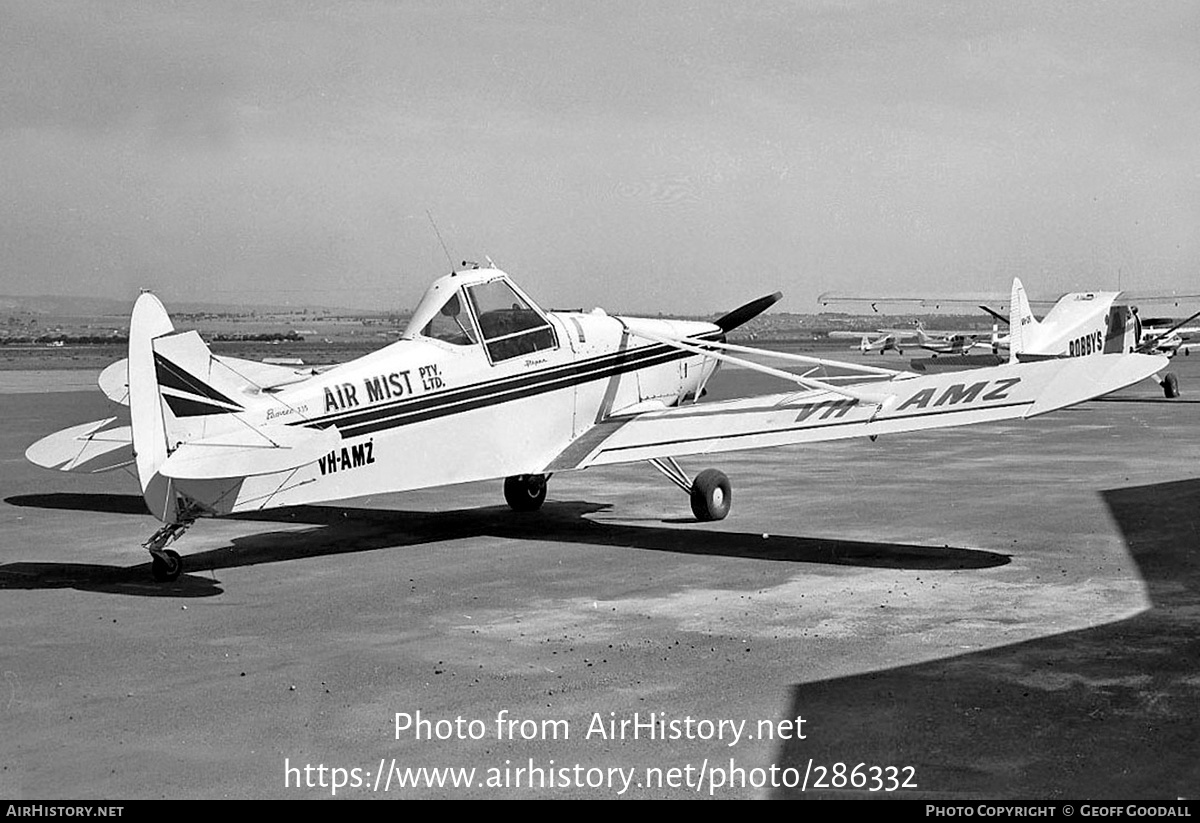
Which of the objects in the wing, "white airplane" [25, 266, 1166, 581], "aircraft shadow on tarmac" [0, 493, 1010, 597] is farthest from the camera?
the wing

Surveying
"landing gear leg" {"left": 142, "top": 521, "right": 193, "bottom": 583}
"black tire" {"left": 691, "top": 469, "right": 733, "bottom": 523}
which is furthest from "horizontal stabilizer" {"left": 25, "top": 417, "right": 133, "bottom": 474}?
"black tire" {"left": 691, "top": 469, "right": 733, "bottom": 523}

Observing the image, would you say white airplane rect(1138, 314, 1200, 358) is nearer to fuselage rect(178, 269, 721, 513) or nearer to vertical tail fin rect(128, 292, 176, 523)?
fuselage rect(178, 269, 721, 513)

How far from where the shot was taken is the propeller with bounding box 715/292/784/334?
15328mm

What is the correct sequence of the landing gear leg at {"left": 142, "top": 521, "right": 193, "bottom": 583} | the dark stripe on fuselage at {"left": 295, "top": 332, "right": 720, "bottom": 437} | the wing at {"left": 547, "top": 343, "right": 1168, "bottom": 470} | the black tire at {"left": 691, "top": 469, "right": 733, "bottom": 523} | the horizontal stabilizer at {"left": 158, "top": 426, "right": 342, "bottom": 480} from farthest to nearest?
the black tire at {"left": 691, "top": 469, "right": 733, "bottom": 523}, the wing at {"left": 547, "top": 343, "right": 1168, "bottom": 470}, the dark stripe on fuselage at {"left": 295, "top": 332, "right": 720, "bottom": 437}, the landing gear leg at {"left": 142, "top": 521, "right": 193, "bottom": 583}, the horizontal stabilizer at {"left": 158, "top": 426, "right": 342, "bottom": 480}

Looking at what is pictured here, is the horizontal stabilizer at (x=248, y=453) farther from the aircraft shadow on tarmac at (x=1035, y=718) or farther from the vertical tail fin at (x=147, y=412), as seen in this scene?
the aircraft shadow on tarmac at (x=1035, y=718)

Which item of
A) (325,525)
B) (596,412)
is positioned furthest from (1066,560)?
(325,525)

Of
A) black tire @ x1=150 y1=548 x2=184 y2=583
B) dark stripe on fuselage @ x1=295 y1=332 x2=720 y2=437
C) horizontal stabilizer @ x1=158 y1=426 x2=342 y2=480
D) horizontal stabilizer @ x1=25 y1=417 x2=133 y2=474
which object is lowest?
black tire @ x1=150 y1=548 x2=184 y2=583

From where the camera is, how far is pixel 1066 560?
10.2 metres

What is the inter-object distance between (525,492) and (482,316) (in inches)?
104

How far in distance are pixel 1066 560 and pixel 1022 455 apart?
8.72 metres

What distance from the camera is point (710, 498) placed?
12.9 m

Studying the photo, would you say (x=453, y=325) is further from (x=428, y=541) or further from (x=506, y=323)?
(x=428, y=541)

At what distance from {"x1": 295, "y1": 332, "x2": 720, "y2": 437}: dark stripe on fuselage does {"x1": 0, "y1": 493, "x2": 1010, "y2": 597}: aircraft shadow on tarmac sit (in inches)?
56.4

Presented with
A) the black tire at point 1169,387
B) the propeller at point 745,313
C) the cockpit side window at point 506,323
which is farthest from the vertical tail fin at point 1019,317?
the cockpit side window at point 506,323
